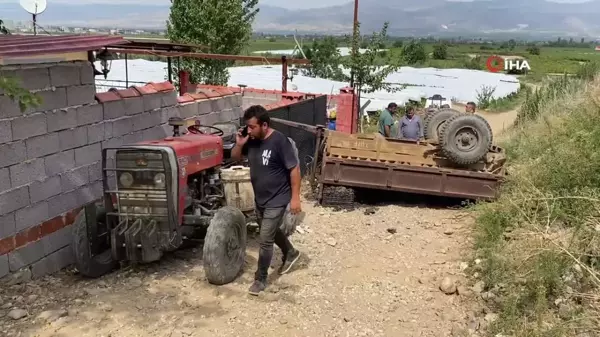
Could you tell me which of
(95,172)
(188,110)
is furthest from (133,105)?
(188,110)

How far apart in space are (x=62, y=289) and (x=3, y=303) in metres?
0.56

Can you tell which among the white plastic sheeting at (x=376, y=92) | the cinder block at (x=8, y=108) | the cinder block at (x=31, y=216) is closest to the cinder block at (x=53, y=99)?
the cinder block at (x=8, y=108)

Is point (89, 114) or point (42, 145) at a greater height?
point (89, 114)

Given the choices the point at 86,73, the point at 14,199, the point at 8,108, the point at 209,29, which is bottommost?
the point at 14,199

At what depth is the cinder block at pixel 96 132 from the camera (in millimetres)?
6297

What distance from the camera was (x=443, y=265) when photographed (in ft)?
21.5

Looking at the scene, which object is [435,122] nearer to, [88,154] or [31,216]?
[88,154]

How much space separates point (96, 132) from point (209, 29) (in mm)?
10330

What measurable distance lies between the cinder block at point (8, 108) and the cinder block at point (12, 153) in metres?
0.26

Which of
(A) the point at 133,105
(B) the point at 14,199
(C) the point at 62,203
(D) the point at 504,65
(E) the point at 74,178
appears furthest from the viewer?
(D) the point at 504,65

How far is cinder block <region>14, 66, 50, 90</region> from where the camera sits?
536 centimetres

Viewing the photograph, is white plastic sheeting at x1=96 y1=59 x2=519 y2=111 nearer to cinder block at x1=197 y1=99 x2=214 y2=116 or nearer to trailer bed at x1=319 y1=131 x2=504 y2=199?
cinder block at x1=197 y1=99 x2=214 y2=116

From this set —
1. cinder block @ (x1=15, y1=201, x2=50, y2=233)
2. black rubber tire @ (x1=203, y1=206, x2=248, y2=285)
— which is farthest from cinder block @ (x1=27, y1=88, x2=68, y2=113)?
black rubber tire @ (x1=203, y1=206, x2=248, y2=285)

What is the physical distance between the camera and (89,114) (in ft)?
20.5
